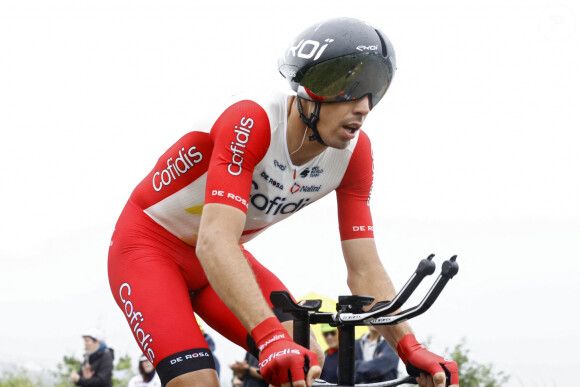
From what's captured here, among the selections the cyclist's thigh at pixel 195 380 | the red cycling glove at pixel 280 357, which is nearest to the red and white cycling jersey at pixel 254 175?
the red cycling glove at pixel 280 357

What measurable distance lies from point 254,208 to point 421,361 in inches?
49.0

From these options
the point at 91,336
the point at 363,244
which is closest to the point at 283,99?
the point at 363,244

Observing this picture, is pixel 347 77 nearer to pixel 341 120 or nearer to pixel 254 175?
pixel 341 120

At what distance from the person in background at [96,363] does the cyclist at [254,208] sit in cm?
644

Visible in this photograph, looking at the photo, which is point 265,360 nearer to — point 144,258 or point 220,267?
point 220,267

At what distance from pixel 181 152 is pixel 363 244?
3.86ft

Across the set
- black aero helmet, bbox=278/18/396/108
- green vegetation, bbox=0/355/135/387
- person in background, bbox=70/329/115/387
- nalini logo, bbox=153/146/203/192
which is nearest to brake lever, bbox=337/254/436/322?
black aero helmet, bbox=278/18/396/108

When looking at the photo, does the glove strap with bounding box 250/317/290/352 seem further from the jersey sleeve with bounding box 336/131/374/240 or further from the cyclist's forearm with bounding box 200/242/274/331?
the jersey sleeve with bounding box 336/131/374/240

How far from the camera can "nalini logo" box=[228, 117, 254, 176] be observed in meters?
4.07

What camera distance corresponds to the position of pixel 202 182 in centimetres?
466

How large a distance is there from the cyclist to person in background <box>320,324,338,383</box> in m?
3.90

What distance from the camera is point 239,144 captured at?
4137 mm

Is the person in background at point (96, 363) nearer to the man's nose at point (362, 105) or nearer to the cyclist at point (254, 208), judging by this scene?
the cyclist at point (254, 208)

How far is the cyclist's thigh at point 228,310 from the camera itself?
185 inches
